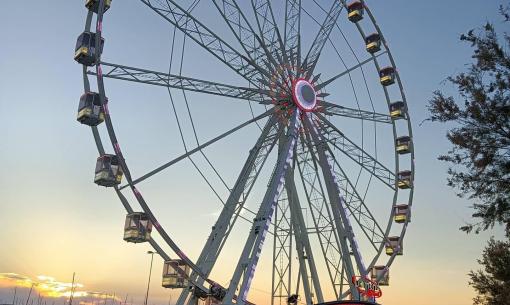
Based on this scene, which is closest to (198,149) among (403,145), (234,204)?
(234,204)

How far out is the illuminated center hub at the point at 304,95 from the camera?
87.1 feet

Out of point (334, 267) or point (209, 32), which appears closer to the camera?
point (209, 32)

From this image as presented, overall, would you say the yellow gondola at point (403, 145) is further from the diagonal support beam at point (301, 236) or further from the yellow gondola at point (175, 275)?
the yellow gondola at point (175, 275)

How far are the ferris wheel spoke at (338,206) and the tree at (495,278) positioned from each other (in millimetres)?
6113

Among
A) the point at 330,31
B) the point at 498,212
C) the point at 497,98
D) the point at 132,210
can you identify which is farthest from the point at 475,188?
the point at 330,31

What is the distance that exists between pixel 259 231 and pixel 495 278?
11502 millimetres

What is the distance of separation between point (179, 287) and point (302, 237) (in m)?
8.01

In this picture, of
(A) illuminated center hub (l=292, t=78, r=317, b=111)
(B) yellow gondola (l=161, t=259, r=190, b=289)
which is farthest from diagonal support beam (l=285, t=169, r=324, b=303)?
(B) yellow gondola (l=161, t=259, r=190, b=289)

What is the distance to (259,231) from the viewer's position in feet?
74.7

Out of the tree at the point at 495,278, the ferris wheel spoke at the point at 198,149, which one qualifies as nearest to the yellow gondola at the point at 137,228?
the ferris wheel spoke at the point at 198,149

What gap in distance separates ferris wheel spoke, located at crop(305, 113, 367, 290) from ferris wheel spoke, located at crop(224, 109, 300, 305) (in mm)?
2606

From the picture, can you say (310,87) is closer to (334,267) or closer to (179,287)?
(334,267)

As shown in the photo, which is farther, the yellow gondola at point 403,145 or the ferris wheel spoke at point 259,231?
the yellow gondola at point 403,145

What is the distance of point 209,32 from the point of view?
24281mm
